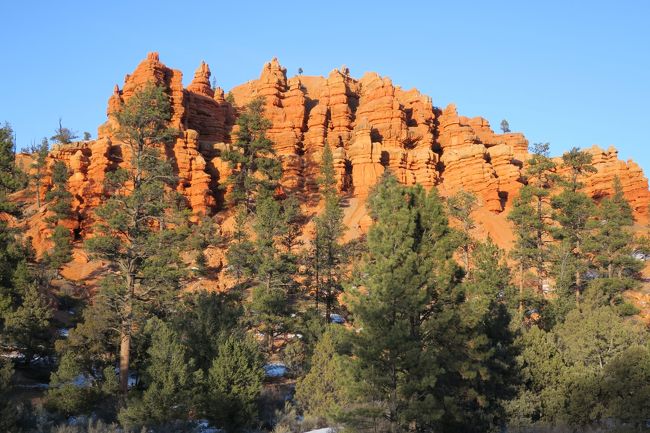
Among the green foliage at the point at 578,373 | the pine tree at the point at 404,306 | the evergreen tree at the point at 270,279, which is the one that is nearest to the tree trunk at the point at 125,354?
the evergreen tree at the point at 270,279

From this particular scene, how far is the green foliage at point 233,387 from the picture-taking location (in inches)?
1005

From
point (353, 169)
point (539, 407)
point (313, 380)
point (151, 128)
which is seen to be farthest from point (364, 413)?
point (353, 169)

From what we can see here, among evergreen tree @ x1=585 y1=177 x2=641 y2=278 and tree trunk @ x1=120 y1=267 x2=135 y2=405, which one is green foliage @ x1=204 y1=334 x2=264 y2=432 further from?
evergreen tree @ x1=585 y1=177 x2=641 y2=278

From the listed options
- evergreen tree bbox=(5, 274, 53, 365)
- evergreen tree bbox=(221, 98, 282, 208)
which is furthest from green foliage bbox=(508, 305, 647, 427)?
evergreen tree bbox=(221, 98, 282, 208)

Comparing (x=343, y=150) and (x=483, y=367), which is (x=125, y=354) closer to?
(x=483, y=367)

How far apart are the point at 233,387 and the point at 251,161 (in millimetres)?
48729

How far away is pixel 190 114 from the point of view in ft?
279

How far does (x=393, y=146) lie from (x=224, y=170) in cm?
2364

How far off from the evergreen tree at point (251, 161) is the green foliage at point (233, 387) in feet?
132

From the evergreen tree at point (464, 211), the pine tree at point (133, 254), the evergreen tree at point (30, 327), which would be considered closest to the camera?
the pine tree at point (133, 254)

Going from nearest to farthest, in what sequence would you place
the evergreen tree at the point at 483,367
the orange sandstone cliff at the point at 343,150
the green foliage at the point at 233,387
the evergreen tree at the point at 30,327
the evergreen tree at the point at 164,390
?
the evergreen tree at the point at 483,367 → the evergreen tree at the point at 164,390 → the green foliage at the point at 233,387 → the evergreen tree at the point at 30,327 → the orange sandstone cliff at the point at 343,150

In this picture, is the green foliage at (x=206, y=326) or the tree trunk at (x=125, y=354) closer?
the tree trunk at (x=125, y=354)

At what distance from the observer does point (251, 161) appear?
72500 mm

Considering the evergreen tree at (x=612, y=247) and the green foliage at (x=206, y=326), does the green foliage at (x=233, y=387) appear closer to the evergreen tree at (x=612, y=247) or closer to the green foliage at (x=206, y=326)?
the green foliage at (x=206, y=326)
